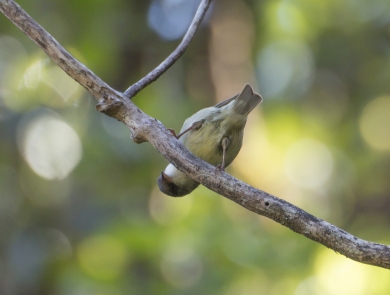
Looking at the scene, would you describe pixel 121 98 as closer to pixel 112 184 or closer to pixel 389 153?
pixel 112 184

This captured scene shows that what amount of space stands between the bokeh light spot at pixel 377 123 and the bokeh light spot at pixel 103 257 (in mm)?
4113

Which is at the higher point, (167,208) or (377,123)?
(377,123)

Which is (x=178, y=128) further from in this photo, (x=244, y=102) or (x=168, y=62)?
(x=168, y=62)

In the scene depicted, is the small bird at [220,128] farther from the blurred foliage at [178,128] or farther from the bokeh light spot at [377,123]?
the bokeh light spot at [377,123]

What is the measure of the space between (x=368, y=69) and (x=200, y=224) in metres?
4.37

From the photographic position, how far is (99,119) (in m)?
6.32

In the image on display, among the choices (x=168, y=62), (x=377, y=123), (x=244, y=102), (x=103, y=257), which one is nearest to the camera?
(x=168, y=62)

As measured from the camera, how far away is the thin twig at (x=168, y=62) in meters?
2.41

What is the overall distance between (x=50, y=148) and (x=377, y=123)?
4891mm

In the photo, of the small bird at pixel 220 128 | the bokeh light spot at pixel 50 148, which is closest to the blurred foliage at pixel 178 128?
the bokeh light spot at pixel 50 148

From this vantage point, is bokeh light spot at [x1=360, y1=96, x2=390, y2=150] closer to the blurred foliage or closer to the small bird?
the blurred foliage

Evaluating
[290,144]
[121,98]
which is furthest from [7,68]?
[121,98]

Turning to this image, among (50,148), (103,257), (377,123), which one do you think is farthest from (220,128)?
(377,123)

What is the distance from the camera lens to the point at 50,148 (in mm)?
6234
